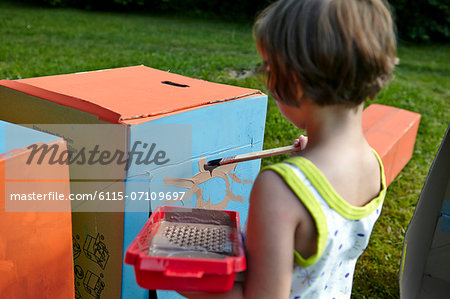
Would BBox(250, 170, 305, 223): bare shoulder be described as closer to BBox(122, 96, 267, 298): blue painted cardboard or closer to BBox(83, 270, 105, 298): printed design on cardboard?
BBox(122, 96, 267, 298): blue painted cardboard

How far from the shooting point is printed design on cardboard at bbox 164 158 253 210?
50.6 inches

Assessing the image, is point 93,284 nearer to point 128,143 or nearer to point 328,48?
point 128,143

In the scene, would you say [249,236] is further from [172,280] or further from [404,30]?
[404,30]

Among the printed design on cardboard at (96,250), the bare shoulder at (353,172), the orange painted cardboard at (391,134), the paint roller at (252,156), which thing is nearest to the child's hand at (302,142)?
the paint roller at (252,156)

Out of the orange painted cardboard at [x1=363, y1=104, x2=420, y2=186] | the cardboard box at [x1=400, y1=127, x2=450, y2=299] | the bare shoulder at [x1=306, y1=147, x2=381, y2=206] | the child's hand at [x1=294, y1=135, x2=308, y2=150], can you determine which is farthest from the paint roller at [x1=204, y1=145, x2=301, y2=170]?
the orange painted cardboard at [x1=363, y1=104, x2=420, y2=186]

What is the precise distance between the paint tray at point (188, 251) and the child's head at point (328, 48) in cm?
34

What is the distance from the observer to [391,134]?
2652mm

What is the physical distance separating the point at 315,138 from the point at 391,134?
1.96 metres

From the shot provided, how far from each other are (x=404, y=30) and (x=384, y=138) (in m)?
8.24

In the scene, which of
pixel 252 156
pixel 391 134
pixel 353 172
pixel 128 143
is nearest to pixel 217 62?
pixel 391 134

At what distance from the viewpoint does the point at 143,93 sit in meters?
1.38

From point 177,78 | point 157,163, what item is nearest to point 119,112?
point 157,163

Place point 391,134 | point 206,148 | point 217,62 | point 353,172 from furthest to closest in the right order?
point 217,62 < point 391,134 < point 206,148 < point 353,172

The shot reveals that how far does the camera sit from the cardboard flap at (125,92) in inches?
46.9
